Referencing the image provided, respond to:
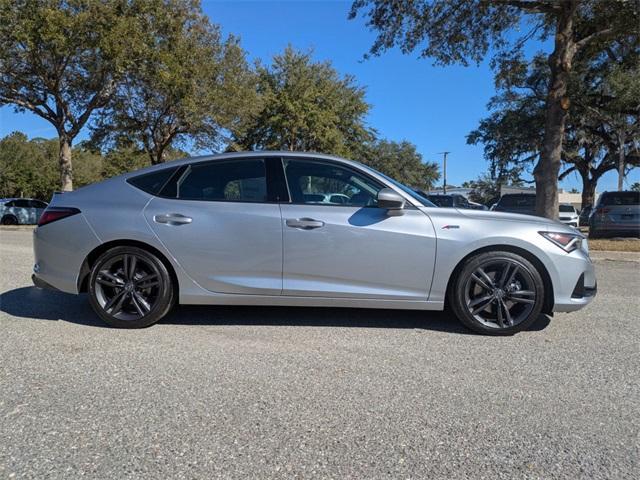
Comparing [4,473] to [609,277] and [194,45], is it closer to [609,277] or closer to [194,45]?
[609,277]

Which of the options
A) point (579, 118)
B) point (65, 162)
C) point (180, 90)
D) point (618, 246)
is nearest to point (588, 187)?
point (579, 118)

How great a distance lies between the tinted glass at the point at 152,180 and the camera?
441 cm

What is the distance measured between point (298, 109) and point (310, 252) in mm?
24378

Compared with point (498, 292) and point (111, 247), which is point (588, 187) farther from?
point (111, 247)

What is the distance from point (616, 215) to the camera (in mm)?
13555

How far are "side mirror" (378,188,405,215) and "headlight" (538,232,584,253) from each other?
1.26 meters

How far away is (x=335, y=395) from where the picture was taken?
3.01 m

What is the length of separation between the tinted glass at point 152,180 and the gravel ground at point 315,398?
1271mm

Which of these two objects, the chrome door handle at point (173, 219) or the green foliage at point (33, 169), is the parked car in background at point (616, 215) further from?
the green foliage at point (33, 169)

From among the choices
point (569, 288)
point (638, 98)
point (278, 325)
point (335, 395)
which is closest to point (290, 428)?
point (335, 395)

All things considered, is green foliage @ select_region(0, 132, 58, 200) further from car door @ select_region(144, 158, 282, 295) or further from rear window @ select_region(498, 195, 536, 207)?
car door @ select_region(144, 158, 282, 295)

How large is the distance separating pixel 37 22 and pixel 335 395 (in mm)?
17953

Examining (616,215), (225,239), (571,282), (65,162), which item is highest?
(65,162)

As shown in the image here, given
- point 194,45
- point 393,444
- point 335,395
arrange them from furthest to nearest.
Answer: point 194,45
point 335,395
point 393,444
